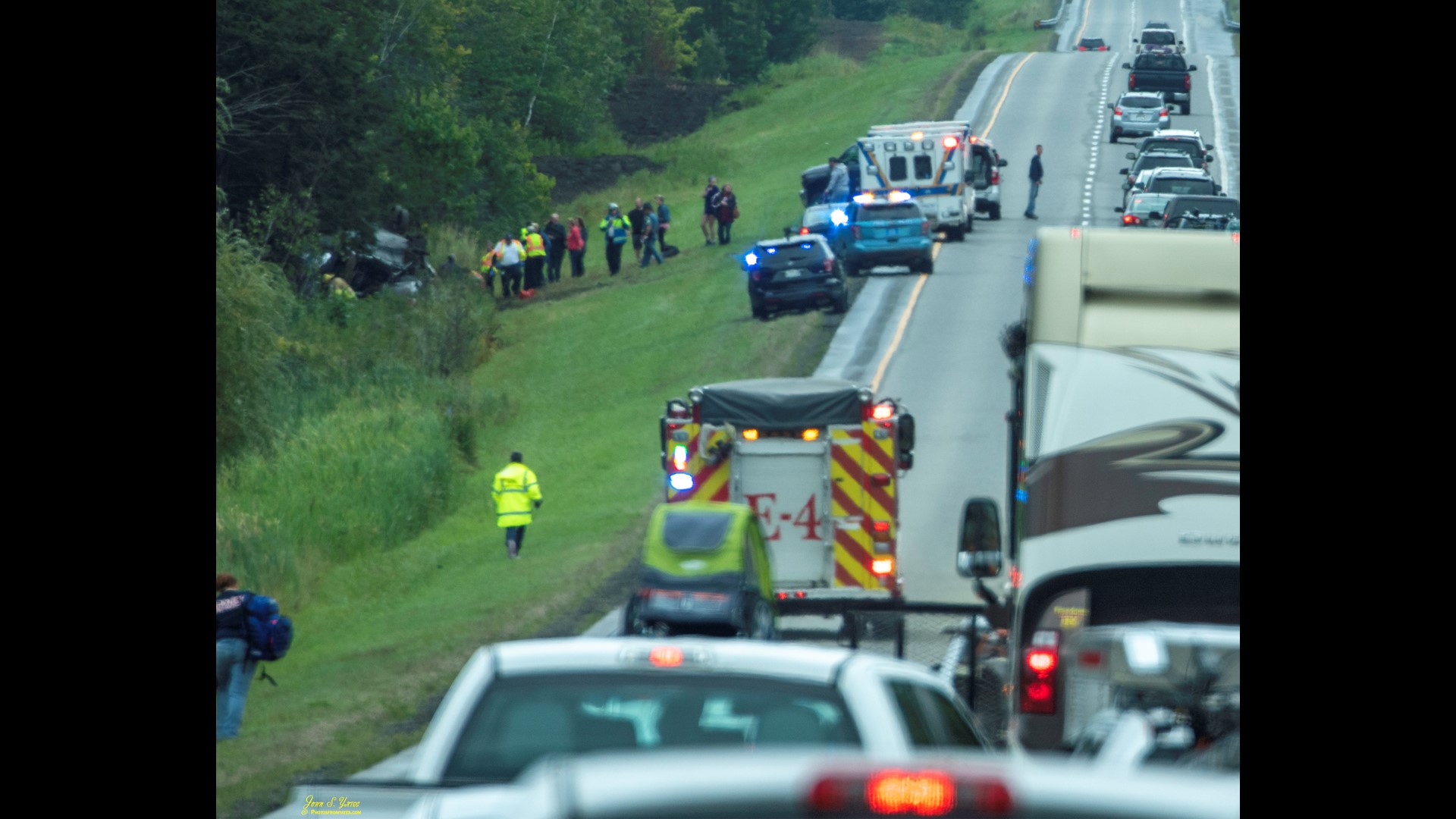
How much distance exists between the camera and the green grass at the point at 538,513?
54.3 feet

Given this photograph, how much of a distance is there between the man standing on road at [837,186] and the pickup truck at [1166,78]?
2362cm

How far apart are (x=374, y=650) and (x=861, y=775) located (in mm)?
17690

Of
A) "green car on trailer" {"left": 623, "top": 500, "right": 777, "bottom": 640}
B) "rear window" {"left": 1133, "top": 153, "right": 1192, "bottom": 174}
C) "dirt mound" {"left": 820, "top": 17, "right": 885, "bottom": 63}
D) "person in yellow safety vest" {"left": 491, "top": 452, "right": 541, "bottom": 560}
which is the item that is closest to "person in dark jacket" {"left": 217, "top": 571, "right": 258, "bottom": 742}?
"green car on trailer" {"left": 623, "top": 500, "right": 777, "bottom": 640}

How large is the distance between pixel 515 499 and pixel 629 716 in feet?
59.7

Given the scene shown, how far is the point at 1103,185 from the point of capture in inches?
2116

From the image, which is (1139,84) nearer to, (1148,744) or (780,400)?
(780,400)

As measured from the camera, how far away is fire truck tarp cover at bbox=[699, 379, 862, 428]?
18375mm

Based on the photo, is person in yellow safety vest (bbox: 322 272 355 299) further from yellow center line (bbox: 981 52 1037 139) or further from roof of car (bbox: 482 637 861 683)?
roof of car (bbox: 482 637 861 683)

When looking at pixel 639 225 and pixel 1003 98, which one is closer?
pixel 639 225

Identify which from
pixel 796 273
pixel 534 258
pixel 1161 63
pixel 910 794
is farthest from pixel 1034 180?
pixel 910 794

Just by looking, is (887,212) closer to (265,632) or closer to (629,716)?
(265,632)

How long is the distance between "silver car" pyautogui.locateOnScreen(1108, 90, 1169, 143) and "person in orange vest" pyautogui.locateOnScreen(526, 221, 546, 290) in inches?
918

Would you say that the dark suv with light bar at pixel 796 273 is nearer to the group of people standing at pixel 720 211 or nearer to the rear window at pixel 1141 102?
the group of people standing at pixel 720 211

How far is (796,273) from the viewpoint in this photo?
120 ft
